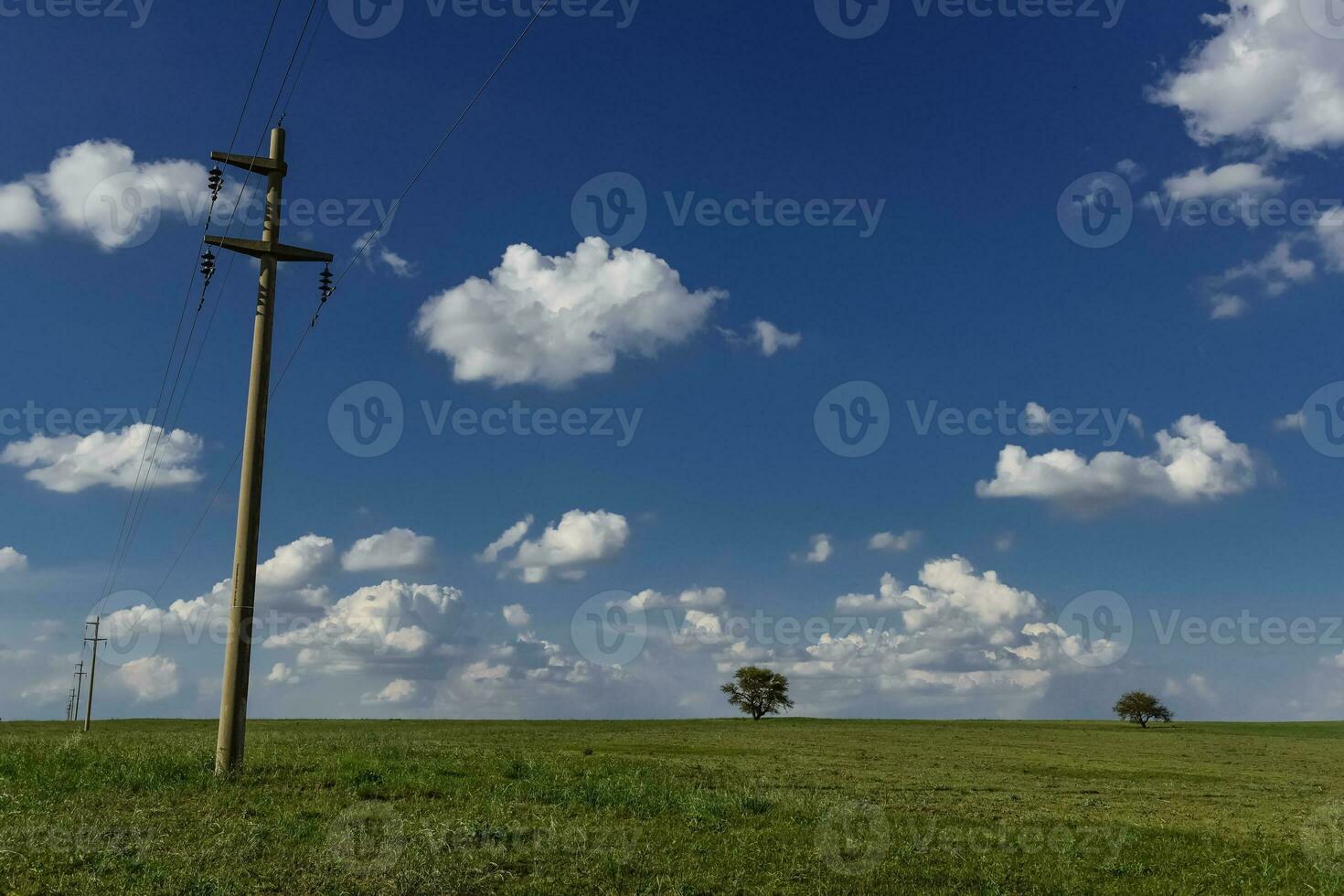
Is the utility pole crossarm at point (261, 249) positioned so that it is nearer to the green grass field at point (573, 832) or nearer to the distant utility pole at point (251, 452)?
the distant utility pole at point (251, 452)

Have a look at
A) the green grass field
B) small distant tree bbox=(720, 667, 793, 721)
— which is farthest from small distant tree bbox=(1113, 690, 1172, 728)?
A: the green grass field

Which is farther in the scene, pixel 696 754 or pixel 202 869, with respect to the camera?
pixel 696 754

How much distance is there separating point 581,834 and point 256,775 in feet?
32.0

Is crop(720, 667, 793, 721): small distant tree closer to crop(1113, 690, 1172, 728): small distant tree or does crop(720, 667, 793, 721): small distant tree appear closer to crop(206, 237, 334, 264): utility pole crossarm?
crop(1113, 690, 1172, 728): small distant tree

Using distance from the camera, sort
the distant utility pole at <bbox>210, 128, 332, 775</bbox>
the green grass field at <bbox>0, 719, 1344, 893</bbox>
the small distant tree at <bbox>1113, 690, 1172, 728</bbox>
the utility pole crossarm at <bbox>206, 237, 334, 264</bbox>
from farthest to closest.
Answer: the small distant tree at <bbox>1113, 690, 1172, 728</bbox>, the utility pole crossarm at <bbox>206, 237, 334, 264</bbox>, the distant utility pole at <bbox>210, 128, 332, 775</bbox>, the green grass field at <bbox>0, 719, 1344, 893</bbox>

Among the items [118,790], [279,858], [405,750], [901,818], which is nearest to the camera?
[279,858]

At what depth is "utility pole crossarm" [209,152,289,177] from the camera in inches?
1034

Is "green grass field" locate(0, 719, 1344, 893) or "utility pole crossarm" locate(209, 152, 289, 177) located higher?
"utility pole crossarm" locate(209, 152, 289, 177)

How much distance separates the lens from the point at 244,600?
22750 mm

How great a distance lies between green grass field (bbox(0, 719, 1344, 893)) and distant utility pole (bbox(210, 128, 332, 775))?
1286mm

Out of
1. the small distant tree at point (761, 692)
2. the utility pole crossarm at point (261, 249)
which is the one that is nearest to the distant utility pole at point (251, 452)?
the utility pole crossarm at point (261, 249)

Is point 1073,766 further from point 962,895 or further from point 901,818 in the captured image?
point 962,895

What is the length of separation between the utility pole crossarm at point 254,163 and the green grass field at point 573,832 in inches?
607

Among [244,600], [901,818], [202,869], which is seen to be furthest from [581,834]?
[244,600]
